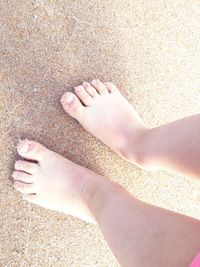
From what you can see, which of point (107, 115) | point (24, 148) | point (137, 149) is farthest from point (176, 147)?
point (24, 148)

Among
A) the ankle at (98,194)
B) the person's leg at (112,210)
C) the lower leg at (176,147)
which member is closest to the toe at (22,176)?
the person's leg at (112,210)

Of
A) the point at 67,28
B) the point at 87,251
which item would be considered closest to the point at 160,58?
the point at 67,28

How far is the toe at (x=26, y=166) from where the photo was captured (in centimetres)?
96

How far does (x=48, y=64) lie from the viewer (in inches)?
39.7

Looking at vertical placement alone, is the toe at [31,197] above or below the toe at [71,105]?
below

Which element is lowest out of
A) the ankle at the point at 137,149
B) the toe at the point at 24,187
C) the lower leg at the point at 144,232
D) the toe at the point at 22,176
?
the lower leg at the point at 144,232

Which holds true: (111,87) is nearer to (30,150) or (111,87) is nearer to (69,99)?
(69,99)

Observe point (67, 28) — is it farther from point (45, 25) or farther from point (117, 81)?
point (117, 81)

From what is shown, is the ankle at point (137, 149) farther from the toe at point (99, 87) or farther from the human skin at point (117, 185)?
the toe at point (99, 87)

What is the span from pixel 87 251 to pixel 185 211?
0.25 metres

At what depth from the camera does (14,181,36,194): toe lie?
96 cm

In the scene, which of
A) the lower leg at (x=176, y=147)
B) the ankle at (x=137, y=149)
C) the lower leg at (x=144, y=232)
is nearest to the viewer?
the lower leg at (x=144, y=232)

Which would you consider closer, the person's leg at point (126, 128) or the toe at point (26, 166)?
the person's leg at point (126, 128)

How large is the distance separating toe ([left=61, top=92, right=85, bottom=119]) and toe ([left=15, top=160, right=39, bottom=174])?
0.46ft
